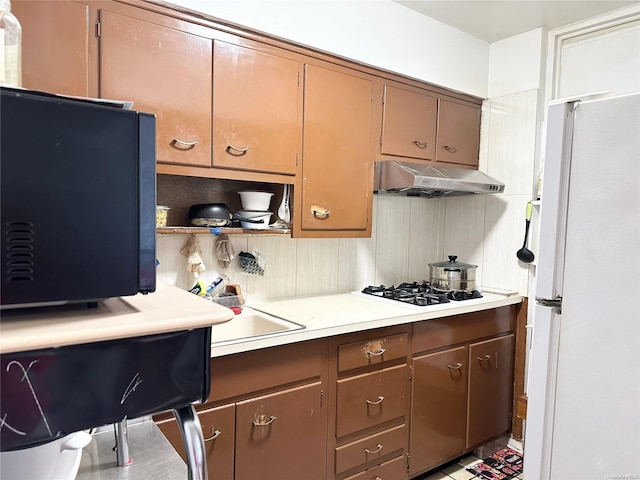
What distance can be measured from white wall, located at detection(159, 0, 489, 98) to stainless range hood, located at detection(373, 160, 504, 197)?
0.50 meters

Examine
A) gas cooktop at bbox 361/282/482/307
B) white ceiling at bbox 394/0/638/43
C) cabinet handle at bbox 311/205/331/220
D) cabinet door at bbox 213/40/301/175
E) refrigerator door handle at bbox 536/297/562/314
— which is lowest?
gas cooktop at bbox 361/282/482/307

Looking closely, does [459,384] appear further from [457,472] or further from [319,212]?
[319,212]

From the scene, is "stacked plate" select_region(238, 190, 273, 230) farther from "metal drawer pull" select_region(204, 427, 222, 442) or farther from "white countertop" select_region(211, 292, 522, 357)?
"metal drawer pull" select_region(204, 427, 222, 442)

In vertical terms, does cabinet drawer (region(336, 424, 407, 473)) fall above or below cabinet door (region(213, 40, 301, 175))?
below

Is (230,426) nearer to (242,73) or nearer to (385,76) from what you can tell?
(242,73)

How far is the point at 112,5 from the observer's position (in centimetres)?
148

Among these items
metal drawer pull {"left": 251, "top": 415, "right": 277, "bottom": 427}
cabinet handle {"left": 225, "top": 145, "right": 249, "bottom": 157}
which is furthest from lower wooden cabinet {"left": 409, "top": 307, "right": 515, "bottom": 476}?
cabinet handle {"left": 225, "top": 145, "right": 249, "bottom": 157}

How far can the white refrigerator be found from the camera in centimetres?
107

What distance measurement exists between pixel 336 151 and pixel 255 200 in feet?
1.54

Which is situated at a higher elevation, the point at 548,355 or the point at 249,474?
the point at 548,355

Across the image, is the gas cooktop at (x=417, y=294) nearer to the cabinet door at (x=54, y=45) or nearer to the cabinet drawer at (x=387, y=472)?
the cabinet drawer at (x=387, y=472)

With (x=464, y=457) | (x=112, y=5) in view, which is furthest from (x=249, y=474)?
(x=112, y=5)

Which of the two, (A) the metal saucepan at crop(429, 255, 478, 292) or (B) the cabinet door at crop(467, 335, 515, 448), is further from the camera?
(A) the metal saucepan at crop(429, 255, 478, 292)

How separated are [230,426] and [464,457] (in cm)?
164
